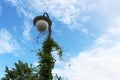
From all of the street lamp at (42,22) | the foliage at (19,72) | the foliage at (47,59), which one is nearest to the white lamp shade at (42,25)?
the street lamp at (42,22)

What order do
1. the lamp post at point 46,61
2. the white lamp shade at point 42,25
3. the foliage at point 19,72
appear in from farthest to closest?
the foliage at point 19,72, the lamp post at point 46,61, the white lamp shade at point 42,25

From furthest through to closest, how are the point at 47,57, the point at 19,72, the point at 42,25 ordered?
the point at 19,72 → the point at 47,57 → the point at 42,25

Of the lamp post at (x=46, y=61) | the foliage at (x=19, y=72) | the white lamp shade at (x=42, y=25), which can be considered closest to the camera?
the white lamp shade at (x=42, y=25)

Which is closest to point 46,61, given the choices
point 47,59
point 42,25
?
point 47,59

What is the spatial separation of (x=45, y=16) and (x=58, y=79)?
2573 mm

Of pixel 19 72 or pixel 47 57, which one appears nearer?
pixel 47 57

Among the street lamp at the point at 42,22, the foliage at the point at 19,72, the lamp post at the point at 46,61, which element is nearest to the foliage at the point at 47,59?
the lamp post at the point at 46,61

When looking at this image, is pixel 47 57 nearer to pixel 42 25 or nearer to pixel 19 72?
pixel 42 25

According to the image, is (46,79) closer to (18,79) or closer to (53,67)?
(53,67)

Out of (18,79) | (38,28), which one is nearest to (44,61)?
(38,28)

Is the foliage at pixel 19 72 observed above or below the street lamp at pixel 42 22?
above

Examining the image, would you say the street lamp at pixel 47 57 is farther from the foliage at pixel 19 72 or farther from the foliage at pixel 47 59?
the foliage at pixel 19 72

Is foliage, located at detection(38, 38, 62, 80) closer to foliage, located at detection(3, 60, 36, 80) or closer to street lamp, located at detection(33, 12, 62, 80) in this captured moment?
street lamp, located at detection(33, 12, 62, 80)

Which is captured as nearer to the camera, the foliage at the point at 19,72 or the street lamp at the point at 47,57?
the street lamp at the point at 47,57
